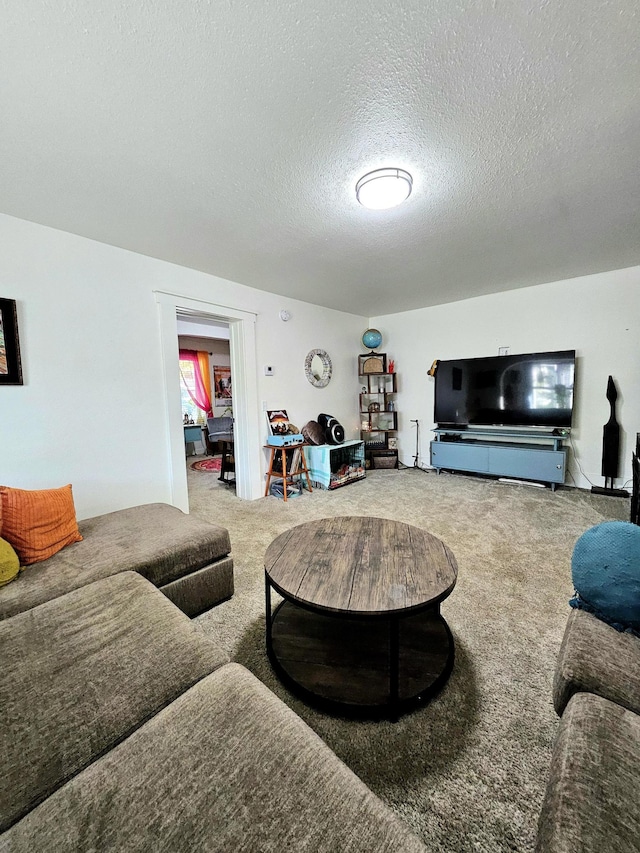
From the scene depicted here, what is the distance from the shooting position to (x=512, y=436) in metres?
4.32

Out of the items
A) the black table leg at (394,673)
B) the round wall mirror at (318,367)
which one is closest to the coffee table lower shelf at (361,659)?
the black table leg at (394,673)

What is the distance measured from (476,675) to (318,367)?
3748 mm

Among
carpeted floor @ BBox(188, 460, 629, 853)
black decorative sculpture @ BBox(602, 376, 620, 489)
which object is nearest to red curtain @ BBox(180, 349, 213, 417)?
carpeted floor @ BBox(188, 460, 629, 853)

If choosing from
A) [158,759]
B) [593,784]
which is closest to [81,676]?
[158,759]

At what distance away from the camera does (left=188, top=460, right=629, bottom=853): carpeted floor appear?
973 millimetres

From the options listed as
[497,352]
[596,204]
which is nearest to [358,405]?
[497,352]

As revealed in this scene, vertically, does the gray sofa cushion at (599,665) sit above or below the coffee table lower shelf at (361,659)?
above

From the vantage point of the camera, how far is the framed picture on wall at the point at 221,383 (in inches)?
279

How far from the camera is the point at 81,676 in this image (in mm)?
945

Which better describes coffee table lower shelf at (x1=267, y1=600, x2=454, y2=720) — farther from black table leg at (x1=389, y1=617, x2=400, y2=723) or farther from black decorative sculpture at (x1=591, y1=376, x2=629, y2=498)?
black decorative sculpture at (x1=591, y1=376, x2=629, y2=498)

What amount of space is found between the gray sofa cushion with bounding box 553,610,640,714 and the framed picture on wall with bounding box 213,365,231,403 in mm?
6817

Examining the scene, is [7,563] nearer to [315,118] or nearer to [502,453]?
[315,118]

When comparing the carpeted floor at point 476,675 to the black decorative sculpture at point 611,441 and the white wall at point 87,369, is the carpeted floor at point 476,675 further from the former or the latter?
the white wall at point 87,369

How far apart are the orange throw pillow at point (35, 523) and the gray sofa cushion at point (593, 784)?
1984 millimetres
